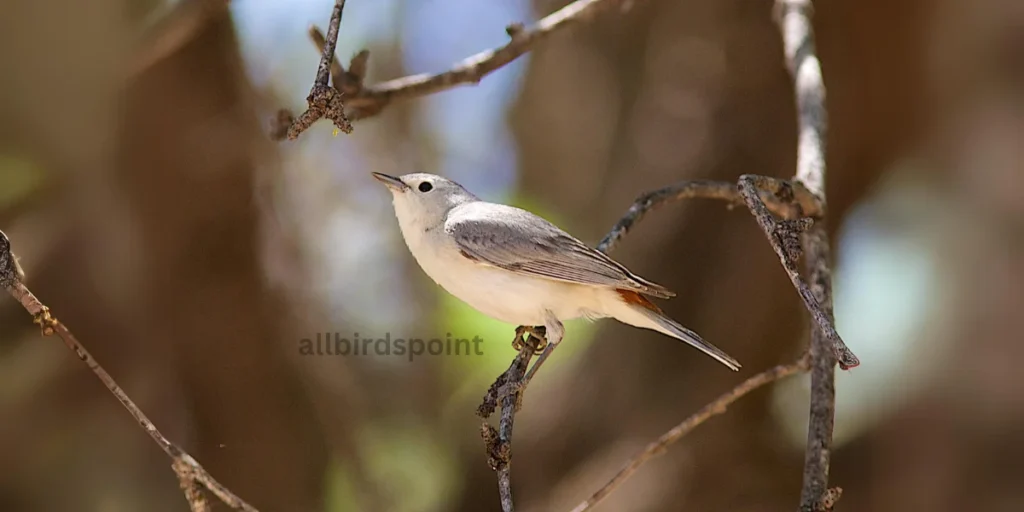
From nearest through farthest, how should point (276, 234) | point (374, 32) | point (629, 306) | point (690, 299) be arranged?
point (629, 306) → point (690, 299) → point (276, 234) → point (374, 32)

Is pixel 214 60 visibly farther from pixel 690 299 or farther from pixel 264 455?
pixel 690 299

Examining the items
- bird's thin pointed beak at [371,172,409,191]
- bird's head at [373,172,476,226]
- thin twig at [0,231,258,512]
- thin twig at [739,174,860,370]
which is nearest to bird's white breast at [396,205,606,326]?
bird's head at [373,172,476,226]

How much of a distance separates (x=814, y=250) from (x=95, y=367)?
1729 millimetres

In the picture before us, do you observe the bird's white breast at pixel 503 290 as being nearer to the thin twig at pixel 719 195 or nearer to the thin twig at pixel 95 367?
the thin twig at pixel 719 195

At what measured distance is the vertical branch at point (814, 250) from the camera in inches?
76.0

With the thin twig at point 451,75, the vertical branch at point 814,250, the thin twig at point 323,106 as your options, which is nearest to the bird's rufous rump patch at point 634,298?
the vertical branch at point 814,250

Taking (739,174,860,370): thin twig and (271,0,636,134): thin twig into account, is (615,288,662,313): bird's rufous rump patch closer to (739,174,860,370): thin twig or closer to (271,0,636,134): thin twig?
(739,174,860,370): thin twig

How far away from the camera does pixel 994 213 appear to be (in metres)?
3.99

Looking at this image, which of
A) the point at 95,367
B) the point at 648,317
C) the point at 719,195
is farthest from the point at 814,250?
the point at 95,367

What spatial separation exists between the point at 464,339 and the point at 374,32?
5.48 ft

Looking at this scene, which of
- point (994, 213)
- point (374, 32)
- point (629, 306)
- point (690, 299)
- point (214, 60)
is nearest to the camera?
point (629, 306)

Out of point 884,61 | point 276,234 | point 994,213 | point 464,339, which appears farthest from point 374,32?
point 994,213

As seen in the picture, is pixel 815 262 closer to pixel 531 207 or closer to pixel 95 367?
pixel 95 367

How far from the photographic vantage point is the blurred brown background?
3158 millimetres
